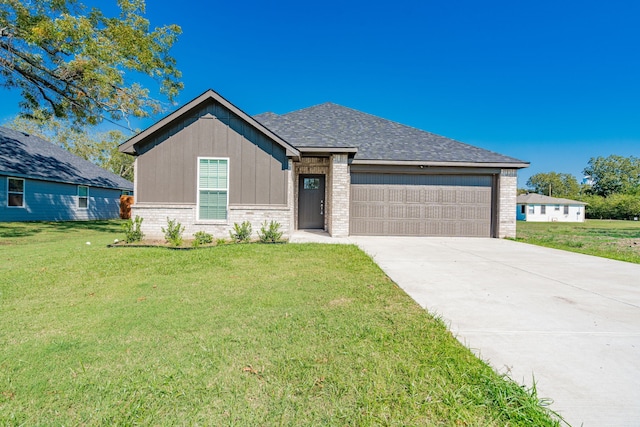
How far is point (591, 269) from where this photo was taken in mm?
5762

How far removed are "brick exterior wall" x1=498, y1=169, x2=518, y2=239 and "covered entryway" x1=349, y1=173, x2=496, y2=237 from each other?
0.32 m

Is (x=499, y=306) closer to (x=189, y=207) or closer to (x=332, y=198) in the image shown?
(x=332, y=198)

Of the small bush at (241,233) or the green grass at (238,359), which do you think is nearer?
the green grass at (238,359)

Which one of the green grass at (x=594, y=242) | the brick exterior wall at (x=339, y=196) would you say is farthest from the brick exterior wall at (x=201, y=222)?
the green grass at (x=594, y=242)

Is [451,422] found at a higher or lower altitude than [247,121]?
lower

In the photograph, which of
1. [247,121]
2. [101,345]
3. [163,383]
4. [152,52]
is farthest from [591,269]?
[152,52]

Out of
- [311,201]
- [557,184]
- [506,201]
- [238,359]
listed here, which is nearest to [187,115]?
[311,201]

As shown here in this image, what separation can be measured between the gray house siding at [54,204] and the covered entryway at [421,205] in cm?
1746

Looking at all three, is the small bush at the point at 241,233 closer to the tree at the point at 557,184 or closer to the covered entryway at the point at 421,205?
the covered entryway at the point at 421,205

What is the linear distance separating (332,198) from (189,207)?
479 centimetres

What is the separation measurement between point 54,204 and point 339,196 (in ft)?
57.7

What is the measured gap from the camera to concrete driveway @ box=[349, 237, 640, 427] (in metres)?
2.02

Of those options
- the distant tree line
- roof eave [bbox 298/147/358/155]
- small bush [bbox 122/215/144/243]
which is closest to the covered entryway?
roof eave [bbox 298/147/358/155]

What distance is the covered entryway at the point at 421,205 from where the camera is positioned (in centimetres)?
1102
